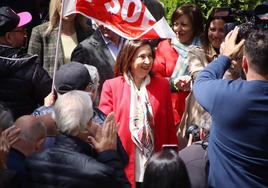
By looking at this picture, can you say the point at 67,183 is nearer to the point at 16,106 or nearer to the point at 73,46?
the point at 16,106

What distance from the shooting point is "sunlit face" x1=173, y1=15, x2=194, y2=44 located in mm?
6473

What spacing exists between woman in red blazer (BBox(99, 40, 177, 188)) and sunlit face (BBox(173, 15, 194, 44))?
1.08m

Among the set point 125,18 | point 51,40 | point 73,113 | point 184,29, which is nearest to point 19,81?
point 125,18

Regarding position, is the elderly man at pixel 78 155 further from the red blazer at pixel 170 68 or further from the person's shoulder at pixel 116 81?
the red blazer at pixel 170 68

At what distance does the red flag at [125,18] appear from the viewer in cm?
539

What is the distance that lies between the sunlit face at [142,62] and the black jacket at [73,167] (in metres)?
1.70

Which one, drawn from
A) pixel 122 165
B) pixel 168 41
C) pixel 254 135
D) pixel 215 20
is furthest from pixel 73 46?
pixel 254 135

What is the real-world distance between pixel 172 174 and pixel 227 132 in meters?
0.50

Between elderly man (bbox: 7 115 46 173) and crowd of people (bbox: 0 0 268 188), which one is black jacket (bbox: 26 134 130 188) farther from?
elderly man (bbox: 7 115 46 173)

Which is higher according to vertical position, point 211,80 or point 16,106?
point 211,80

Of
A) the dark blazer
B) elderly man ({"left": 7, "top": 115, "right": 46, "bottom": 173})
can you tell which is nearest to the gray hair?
elderly man ({"left": 7, "top": 115, "right": 46, "bottom": 173})

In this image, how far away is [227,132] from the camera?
3.60 m

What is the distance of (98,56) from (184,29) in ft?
3.15

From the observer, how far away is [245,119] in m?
3.54
